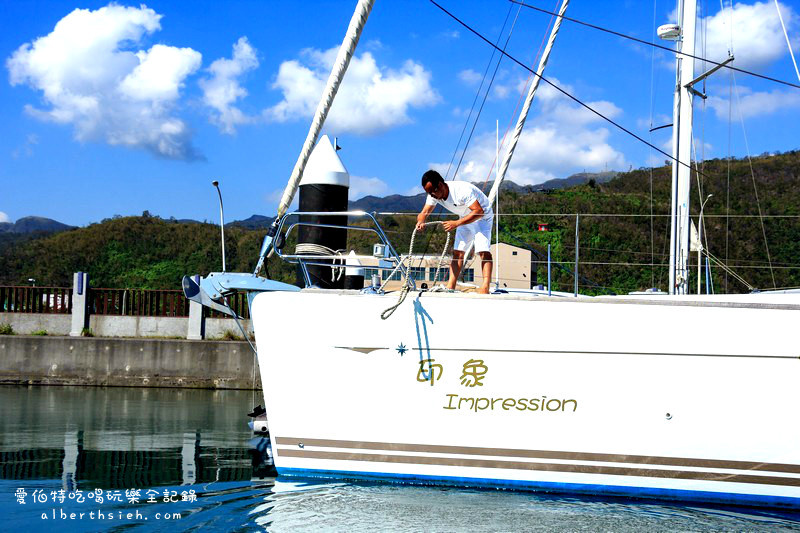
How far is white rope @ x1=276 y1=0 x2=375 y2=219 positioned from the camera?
6176mm

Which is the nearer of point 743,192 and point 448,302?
point 448,302

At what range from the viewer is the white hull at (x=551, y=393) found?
5.77m

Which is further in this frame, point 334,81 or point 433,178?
point 433,178

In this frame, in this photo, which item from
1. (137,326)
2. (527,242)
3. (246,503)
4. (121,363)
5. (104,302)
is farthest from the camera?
(527,242)

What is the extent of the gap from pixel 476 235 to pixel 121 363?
1263cm

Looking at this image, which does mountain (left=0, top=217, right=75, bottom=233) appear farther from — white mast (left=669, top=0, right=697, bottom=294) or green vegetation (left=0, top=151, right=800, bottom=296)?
white mast (left=669, top=0, right=697, bottom=294)

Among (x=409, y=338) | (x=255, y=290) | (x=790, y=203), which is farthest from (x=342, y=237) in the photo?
(x=790, y=203)

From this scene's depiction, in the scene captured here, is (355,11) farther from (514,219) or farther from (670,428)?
(514,219)

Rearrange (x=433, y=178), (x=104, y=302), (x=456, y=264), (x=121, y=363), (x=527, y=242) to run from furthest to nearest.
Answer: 1. (x=527, y=242)
2. (x=104, y=302)
3. (x=121, y=363)
4. (x=456, y=264)
5. (x=433, y=178)

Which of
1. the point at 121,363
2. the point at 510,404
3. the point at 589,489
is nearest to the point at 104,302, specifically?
the point at 121,363

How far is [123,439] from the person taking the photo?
9203mm

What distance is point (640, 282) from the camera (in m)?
33.8

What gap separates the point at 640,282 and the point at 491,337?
29.8 meters

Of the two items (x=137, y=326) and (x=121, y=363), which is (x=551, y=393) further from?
(x=137, y=326)
